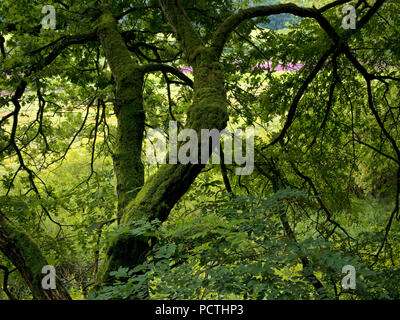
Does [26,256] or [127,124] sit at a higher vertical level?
[127,124]

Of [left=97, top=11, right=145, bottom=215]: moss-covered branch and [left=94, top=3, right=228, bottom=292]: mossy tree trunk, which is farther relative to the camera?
[left=97, top=11, right=145, bottom=215]: moss-covered branch

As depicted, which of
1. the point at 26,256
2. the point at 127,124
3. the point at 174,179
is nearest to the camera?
the point at 26,256

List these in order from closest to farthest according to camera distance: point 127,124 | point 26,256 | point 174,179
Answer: point 26,256 < point 174,179 < point 127,124

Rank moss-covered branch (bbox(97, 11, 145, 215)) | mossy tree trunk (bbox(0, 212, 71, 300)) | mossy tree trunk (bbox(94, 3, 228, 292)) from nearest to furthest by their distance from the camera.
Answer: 1. mossy tree trunk (bbox(0, 212, 71, 300))
2. mossy tree trunk (bbox(94, 3, 228, 292))
3. moss-covered branch (bbox(97, 11, 145, 215))

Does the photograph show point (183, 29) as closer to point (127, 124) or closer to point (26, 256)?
point (127, 124)

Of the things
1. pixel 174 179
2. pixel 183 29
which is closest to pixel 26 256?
pixel 174 179

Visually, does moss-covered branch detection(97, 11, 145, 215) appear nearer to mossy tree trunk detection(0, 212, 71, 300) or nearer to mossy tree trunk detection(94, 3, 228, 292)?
mossy tree trunk detection(94, 3, 228, 292)

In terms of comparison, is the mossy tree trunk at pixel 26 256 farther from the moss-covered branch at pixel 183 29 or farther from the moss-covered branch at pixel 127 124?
the moss-covered branch at pixel 183 29

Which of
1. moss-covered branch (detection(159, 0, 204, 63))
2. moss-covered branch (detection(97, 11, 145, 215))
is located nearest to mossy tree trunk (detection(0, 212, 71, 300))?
moss-covered branch (detection(97, 11, 145, 215))

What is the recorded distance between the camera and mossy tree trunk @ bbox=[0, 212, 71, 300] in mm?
2227

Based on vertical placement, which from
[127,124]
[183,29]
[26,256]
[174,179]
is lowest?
[26,256]

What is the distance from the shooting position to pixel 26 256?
227cm
